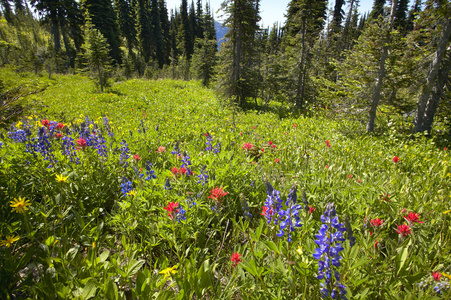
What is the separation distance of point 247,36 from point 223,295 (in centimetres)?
1491

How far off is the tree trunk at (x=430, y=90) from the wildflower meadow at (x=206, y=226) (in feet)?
12.3

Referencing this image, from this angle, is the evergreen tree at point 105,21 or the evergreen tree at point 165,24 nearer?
the evergreen tree at point 105,21

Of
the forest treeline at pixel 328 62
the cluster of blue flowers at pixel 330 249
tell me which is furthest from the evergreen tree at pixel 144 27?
the cluster of blue flowers at pixel 330 249

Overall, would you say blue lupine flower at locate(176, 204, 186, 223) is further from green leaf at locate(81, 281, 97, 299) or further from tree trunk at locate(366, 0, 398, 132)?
tree trunk at locate(366, 0, 398, 132)

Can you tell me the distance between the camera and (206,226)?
7.71 feet

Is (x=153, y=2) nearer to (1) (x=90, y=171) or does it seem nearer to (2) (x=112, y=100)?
(2) (x=112, y=100)

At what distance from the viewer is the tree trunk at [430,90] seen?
699 centimetres

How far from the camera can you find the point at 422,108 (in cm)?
774

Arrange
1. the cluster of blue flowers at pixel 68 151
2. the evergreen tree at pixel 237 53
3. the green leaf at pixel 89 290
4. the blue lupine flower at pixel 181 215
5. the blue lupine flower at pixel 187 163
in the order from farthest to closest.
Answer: the evergreen tree at pixel 237 53
the cluster of blue flowers at pixel 68 151
the blue lupine flower at pixel 187 163
the blue lupine flower at pixel 181 215
the green leaf at pixel 89 290

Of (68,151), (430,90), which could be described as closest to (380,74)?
(430,90)

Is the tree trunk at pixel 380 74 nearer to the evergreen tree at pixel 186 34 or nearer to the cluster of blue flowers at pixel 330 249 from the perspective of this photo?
the cluster of blue flowers at pixel 330 249

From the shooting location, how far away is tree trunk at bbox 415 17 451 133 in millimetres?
6992

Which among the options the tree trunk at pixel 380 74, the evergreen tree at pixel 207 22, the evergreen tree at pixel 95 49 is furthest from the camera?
the evergreen tree at pixel 207 22

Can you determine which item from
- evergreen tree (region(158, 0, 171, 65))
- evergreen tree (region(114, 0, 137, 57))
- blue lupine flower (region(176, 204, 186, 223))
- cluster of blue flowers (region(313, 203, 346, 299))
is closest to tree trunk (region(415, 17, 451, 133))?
cluster of blue flowers (region(313, 203, 346, 299))
